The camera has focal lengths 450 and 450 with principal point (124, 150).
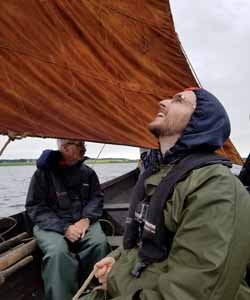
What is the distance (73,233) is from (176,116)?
162 cm

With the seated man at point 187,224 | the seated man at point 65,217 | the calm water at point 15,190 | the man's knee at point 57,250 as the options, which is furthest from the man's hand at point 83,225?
the calm water at point 15,190

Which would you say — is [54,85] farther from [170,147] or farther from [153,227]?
[153,227]

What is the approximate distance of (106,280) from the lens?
179 cm

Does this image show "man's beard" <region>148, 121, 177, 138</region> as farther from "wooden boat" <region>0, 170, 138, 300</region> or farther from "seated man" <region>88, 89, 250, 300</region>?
"wooden boat" <region>0, 170, 138, 300</region>

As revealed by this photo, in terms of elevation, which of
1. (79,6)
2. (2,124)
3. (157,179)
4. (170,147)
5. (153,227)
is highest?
(79,6)

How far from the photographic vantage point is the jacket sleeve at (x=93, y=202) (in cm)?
342

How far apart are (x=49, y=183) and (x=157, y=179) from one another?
1.73 m

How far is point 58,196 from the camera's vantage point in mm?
3342

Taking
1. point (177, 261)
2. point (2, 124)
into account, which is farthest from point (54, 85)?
point (177, 261)

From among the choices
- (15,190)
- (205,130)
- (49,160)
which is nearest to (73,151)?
(49,160)

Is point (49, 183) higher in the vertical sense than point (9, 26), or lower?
lower

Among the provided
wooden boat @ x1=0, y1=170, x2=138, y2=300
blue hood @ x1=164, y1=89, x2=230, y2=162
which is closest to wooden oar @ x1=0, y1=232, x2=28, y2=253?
wooden boat @ x1=0, y1=170, x2=138, y2=300

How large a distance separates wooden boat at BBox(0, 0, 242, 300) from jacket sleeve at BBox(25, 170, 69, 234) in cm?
23

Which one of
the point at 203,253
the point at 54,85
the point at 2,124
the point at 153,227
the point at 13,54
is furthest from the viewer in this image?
the point at 54,85
